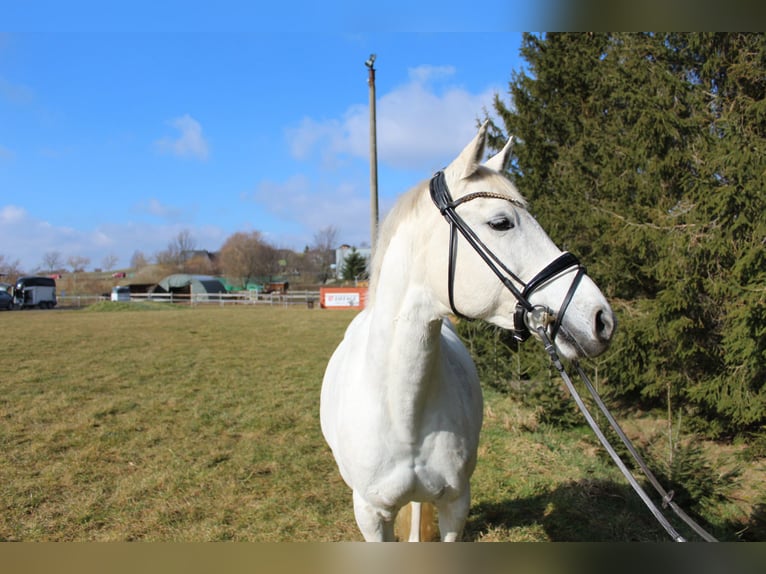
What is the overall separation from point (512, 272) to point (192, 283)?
43.4 meters

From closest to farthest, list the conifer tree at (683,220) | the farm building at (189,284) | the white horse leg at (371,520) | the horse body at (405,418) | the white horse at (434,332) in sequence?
the white horse at (434,332) → the horse body at (405,418) → the white horse leg at (371,520) → the conifer tree at (683,220) → the farm building at (189,284)

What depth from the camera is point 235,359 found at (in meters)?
11.4

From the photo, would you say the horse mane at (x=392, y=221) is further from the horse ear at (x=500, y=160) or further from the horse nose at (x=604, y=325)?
the horse nose at (x=604, y=325)

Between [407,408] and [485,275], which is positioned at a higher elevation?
[485,275]

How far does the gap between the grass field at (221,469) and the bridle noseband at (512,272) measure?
2591mm

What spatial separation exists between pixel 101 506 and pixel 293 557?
14.7 feet

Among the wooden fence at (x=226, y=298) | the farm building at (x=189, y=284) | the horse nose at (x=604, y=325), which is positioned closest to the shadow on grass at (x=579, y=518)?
the horse nose at (x=604, y=325)

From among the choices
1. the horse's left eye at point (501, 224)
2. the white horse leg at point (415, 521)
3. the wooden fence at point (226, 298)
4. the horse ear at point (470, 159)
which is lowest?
the white horse leg at point (415, 521)

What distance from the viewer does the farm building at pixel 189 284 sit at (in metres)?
41.3

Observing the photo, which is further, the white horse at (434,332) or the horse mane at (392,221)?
the horse mane at (392,221)

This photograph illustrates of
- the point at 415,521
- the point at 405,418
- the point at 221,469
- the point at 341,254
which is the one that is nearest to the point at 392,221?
the point at 405,418

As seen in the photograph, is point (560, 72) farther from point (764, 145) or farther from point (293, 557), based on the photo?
point (293, 557)

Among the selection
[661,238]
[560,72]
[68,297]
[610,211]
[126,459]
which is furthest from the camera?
[68,297]
